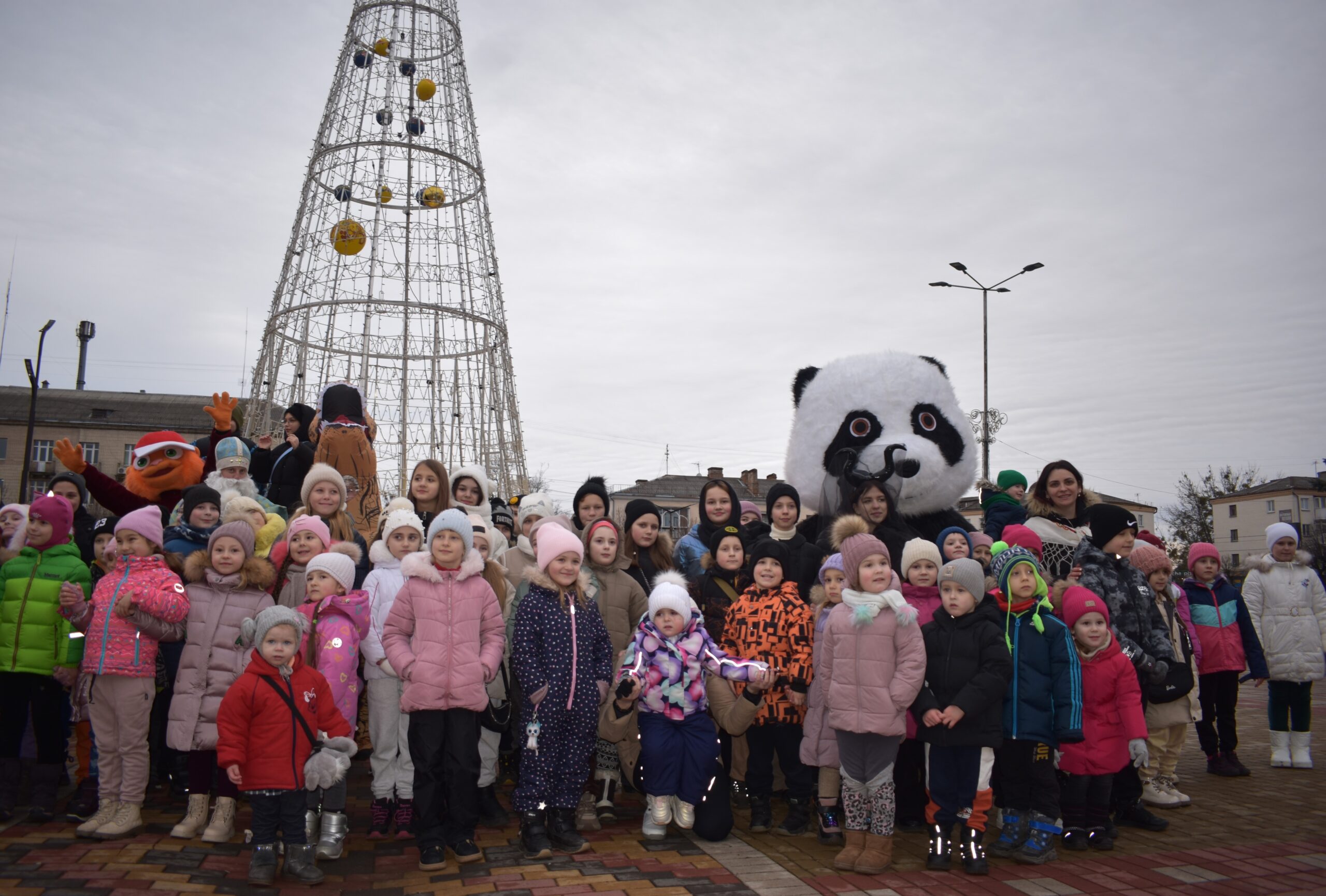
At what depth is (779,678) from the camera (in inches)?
182

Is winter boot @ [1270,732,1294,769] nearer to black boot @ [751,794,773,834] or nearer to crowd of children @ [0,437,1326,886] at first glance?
crowd of children @ [0,437,1326,886]

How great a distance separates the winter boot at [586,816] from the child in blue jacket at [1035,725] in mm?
1947

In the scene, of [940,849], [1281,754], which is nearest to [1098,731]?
[940,849]

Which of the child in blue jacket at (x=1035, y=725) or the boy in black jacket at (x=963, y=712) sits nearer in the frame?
Result: the boy in black jacket at (x=963, y=712)

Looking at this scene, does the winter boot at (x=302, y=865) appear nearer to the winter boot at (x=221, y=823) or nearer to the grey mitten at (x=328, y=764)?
the grey mitten at (x=328, y=764)

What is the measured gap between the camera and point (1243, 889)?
3811 mm

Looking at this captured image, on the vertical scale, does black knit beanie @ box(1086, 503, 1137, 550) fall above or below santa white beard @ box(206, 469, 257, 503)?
below

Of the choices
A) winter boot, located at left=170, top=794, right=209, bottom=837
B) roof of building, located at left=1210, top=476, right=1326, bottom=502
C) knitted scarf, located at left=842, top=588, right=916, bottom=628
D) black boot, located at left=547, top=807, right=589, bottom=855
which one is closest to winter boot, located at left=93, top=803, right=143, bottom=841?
winter boot, located at left=170, top=794, right=209, bottom=837

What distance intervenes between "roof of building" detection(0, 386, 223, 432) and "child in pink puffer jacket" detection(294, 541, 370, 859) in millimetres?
39515

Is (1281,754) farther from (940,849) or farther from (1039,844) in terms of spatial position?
(940,849)

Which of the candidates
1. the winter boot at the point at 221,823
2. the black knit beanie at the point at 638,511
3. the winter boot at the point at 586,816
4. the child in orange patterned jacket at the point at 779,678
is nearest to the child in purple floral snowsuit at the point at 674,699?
the child in orange patterned jacket at the point at 779,678

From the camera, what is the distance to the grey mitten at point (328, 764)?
3838 millimetres

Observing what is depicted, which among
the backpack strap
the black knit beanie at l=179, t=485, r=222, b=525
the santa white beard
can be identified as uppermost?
the santa white beard

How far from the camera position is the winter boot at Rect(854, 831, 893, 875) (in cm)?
396
